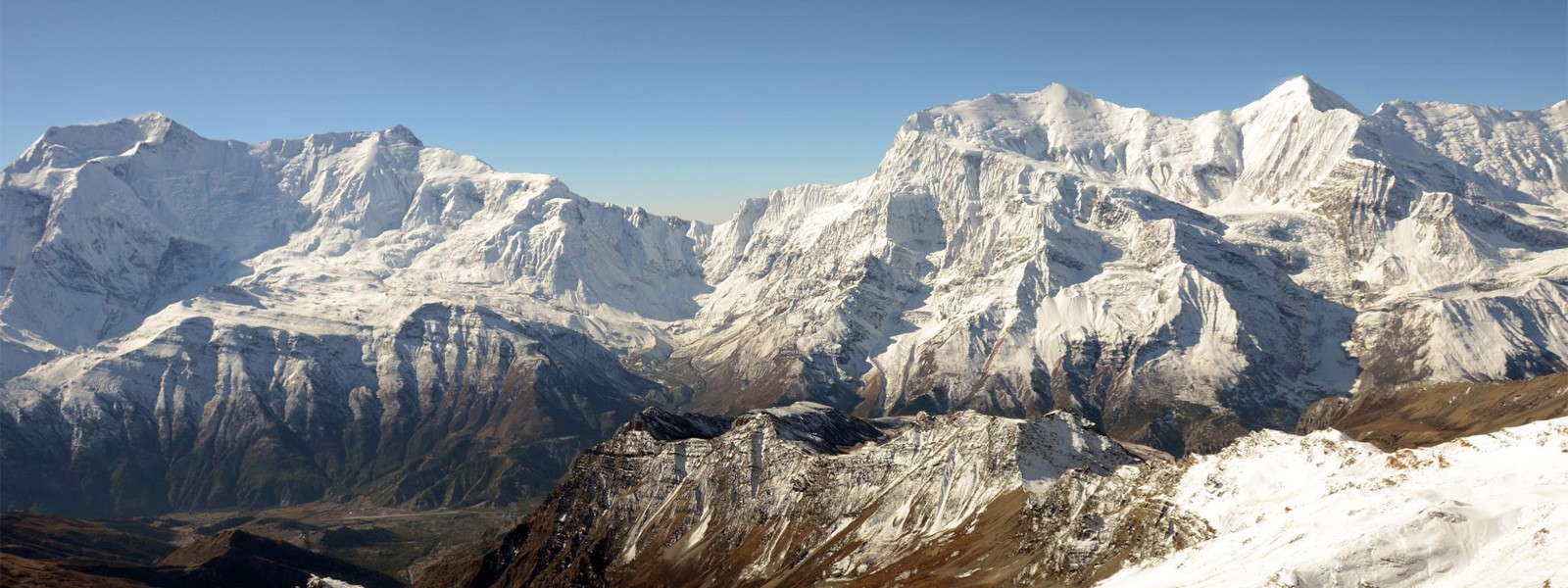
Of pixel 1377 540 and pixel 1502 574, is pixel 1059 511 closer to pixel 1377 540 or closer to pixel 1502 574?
pixel 1377 540

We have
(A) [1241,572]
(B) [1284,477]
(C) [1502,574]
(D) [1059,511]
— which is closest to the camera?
(C) [1502,574]

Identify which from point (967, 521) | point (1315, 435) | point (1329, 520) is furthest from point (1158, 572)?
point (967, 521)

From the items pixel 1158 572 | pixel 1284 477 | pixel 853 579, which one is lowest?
pixel 853 579

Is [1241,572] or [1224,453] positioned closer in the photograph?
[1241,572]

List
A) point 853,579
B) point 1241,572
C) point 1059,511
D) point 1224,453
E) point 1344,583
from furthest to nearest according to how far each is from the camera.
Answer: point 853,579 < point 1059,511 < point 1224,453 < point 1241,572 < point 1344,583

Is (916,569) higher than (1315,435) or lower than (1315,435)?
lower

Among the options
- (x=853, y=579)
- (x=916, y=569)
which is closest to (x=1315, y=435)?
(x=916, y=569)

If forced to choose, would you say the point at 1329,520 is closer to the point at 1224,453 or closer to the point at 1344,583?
the point at 1344,583
